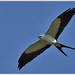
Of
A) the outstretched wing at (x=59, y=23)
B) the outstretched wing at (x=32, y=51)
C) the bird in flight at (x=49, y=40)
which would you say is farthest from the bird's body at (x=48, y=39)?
the outstretched wing at (x=32, y=51)

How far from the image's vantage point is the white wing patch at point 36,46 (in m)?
17.4

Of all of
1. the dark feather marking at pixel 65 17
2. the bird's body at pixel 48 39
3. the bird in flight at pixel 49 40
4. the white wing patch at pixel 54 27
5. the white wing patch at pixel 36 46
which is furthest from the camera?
the white wing patch at pixel 36 46

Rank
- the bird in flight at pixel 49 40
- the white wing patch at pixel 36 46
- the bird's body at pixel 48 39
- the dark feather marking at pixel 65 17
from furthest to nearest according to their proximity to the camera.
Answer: the white wing patch at pixel 36 46, the bird's body at pixel 48 39, the bird in flight at pixel 49 40, the dark feather marking at pixel 65 17

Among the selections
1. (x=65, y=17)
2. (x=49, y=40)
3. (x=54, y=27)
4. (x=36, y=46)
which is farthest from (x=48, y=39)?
(x=65, y=17)

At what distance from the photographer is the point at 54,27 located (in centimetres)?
1683

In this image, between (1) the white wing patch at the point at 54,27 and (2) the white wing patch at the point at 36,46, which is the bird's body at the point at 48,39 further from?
(2) the white wing patch at the point at 36,46

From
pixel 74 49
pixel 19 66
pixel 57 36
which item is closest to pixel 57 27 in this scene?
pixel 57 36

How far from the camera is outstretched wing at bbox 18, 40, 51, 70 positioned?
57.2 feet

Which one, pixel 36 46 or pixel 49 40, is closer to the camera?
pixel 49 40

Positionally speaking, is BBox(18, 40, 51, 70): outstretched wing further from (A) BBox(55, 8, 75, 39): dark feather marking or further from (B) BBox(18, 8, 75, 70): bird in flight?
(A) BBox(55, 8, 75, 39): dark feather marking

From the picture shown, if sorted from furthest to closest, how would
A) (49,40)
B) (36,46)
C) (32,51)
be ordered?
(32,51) < (36,46) < (49,40)

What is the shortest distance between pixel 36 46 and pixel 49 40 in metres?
1.05

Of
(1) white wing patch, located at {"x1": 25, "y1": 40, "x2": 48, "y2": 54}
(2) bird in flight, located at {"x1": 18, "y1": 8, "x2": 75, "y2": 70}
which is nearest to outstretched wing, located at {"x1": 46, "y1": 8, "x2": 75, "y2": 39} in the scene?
(2) bird in flight, located at {"x1": 18, "y1": 8, "x2": 75, "y2": 70}

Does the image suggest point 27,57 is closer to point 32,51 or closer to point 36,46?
point 32,51
